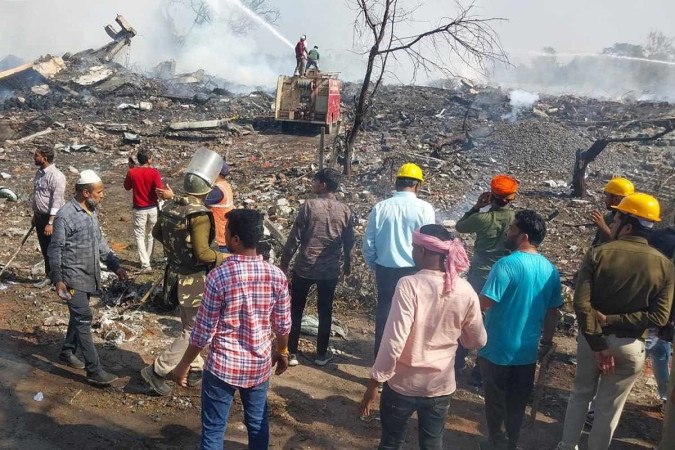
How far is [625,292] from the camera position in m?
3.02

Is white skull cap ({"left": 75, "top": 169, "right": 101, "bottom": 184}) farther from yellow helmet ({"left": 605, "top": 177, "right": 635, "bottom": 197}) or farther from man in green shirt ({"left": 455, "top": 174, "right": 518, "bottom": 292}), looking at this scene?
yellow helmet ({"left": 605, "top": 177, "right": 635, "bottom": 197})

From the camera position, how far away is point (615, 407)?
3240 mm

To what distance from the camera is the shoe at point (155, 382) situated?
399 cm

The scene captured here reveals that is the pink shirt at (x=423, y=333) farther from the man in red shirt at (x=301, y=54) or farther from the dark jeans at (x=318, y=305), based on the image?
the man in red shirt at (x=301, y=54)

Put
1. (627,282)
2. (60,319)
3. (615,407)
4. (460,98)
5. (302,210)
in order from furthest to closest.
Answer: (460,98) < (60,319) < (302,210) < (615,407) < (627,282)

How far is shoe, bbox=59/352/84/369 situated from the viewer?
14.1ft

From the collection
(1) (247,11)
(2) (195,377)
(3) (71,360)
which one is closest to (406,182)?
(2) (195,377)

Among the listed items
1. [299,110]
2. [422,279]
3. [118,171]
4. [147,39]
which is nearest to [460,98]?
[299,110]

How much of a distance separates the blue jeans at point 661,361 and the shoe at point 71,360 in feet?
14.2

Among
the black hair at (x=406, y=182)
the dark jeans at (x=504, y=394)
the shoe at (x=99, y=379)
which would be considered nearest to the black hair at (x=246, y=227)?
the dark jeans at (x=504, y=394)

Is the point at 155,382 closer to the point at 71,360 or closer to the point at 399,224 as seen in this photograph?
the point at 71,360

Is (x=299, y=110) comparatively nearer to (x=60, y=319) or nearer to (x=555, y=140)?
(x=555, y=140)

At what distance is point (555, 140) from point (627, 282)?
36.7 ft

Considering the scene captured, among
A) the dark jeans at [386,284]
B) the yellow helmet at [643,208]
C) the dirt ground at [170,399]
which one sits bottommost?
the dirt ground at [170,399]
